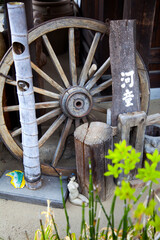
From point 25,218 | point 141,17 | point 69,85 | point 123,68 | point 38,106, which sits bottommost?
point 25,218

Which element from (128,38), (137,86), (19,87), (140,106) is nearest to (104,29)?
(128,38)

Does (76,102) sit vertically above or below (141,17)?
below

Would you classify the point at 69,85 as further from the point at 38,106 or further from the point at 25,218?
the point at 25,218

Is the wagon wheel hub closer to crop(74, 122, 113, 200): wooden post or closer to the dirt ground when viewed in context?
crop(74, 122, 113, 200): wooden post

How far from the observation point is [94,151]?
2.52m

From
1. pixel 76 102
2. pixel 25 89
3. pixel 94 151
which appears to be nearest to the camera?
pixel 25 89

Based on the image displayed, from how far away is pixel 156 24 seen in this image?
13.8 ft

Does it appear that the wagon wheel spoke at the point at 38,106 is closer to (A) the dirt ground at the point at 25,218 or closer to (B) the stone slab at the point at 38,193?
(B) the stone slab at the point at 38,193

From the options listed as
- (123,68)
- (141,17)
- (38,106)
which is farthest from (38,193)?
(141,17)

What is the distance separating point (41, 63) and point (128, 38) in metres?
1.24

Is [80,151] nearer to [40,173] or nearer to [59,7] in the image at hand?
[40,173]

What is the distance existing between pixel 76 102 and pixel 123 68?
58cm

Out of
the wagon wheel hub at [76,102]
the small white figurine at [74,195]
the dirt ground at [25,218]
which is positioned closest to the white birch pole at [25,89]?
the dirt ground at [25,218]

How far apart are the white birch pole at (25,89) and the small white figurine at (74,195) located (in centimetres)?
33
